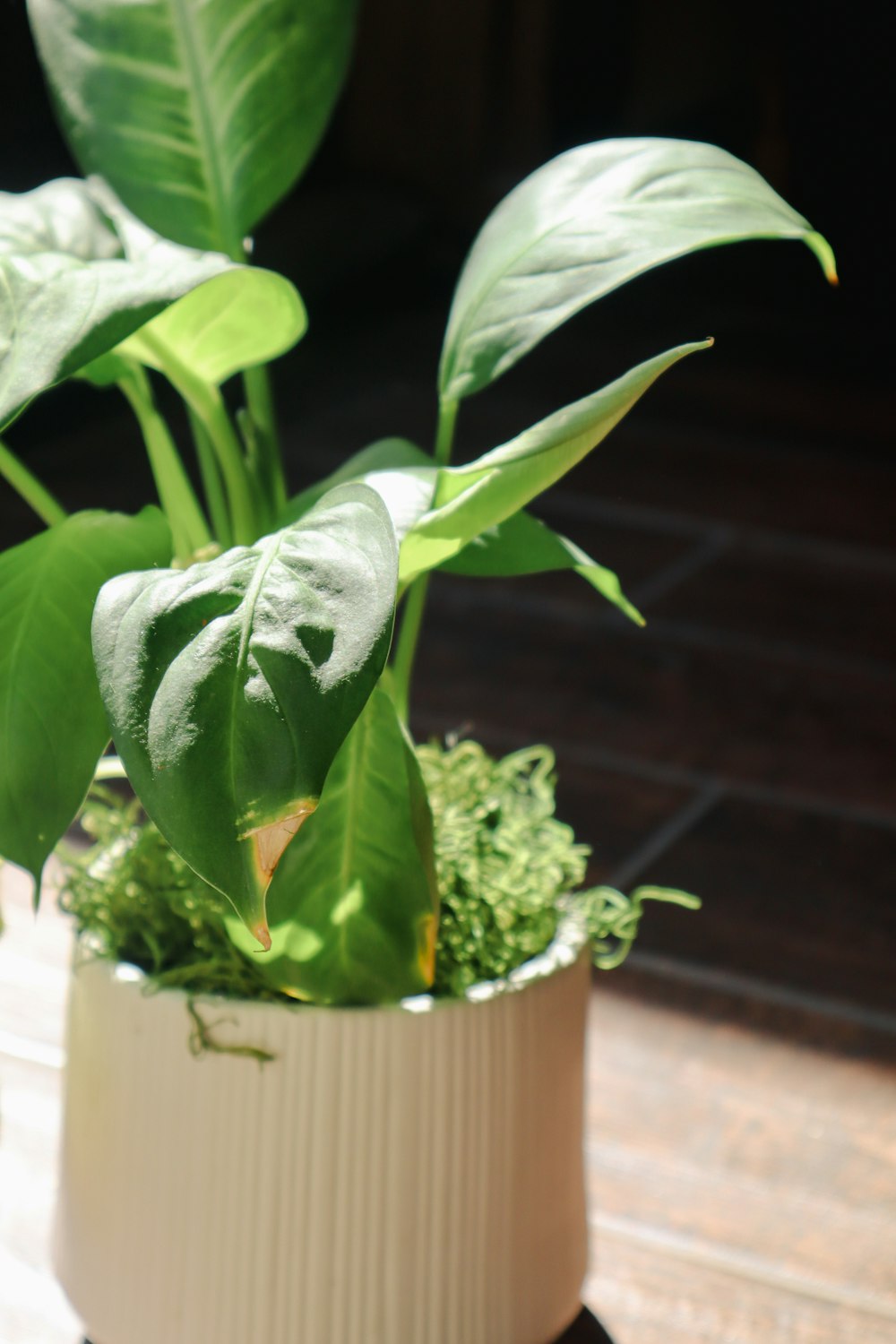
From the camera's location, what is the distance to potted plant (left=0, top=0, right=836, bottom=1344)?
1.66ft

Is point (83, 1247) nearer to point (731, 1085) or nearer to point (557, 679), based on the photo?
point (731, 1085)

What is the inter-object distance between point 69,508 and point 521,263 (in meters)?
1.67

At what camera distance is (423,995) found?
677 mm

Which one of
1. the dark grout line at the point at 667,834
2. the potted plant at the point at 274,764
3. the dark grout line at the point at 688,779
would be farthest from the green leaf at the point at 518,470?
the dark grout line at the point at 688,779

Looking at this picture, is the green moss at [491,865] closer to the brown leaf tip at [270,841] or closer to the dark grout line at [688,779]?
the brown leaf tip at [270,841]

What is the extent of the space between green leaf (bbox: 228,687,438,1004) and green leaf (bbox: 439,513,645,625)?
0.06m

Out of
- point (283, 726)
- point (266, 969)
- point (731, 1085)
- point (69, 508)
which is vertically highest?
point (283, 726)

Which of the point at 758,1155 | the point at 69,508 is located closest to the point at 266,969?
the point at 758,1155

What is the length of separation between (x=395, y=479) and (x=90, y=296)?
144 millimetres

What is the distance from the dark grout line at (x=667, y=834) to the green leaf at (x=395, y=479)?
2.24ft

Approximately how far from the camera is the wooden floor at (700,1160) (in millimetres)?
859

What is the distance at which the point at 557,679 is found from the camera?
1.77m

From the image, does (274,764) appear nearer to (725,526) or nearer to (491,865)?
(491,865)

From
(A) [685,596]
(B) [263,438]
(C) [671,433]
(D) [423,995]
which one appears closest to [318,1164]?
(D) [423,995]
